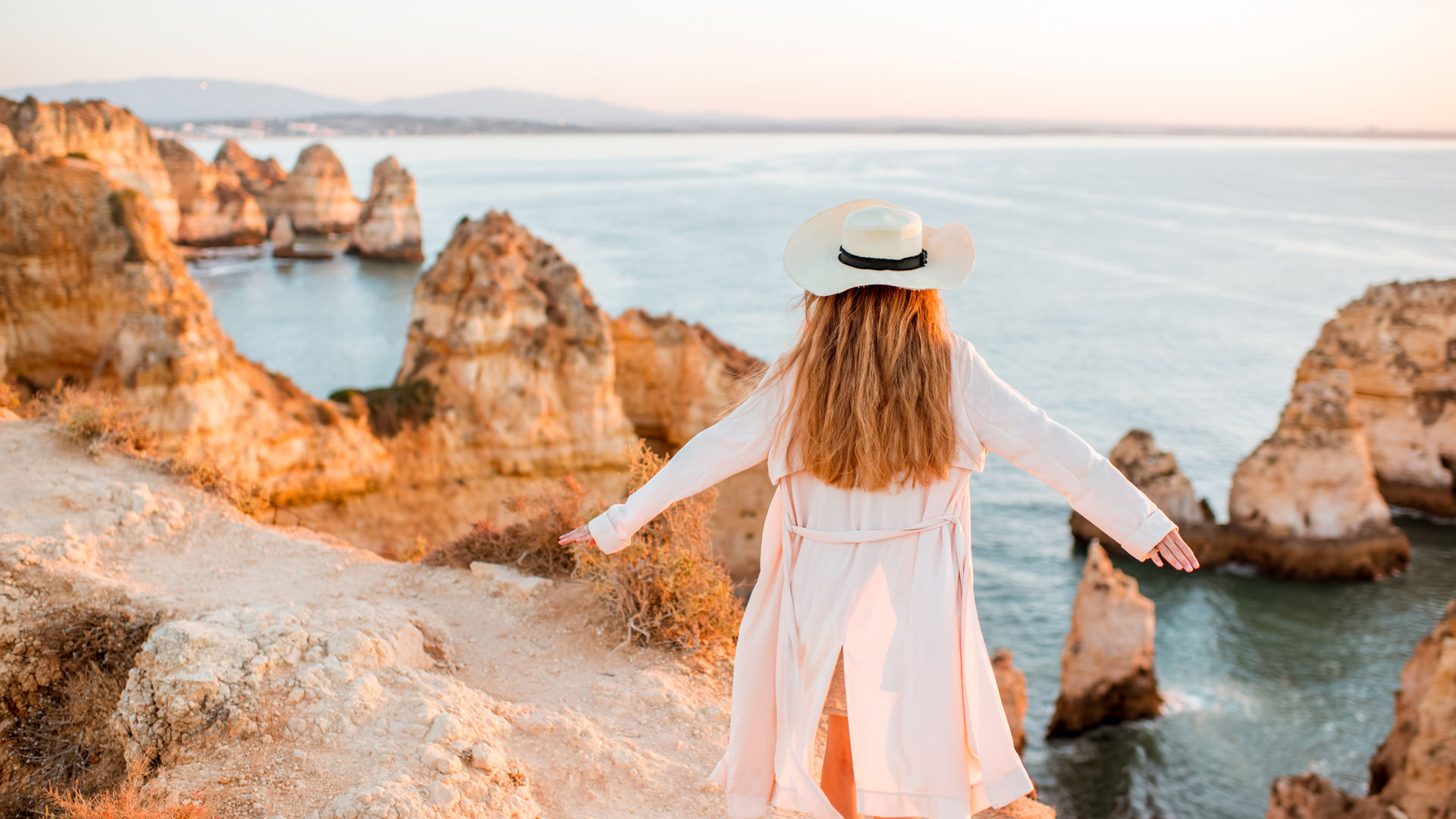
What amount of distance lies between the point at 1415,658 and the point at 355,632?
12548 millimetres

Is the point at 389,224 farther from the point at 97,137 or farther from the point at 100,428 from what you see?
the point at 100,428

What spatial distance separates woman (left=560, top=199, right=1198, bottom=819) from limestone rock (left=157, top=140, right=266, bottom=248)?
62.5m

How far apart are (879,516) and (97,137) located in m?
42.3

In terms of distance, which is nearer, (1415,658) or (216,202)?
(1415,658)

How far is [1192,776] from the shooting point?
55.4ft

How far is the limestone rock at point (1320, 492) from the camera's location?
24.6 m

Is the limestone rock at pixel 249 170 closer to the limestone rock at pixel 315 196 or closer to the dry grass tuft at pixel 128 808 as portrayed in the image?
the limestone rock at pixel 315 196

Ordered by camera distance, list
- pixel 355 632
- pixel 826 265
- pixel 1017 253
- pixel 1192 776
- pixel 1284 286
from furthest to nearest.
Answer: pixel 1017 253, pixel 1284 286, pixel 1192 776, pixel 355 632, pixel 826 265

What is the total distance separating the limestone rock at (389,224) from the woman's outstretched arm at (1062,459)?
2409 inches

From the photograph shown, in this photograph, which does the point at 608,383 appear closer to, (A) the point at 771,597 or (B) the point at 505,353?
(B) the point at 505,353

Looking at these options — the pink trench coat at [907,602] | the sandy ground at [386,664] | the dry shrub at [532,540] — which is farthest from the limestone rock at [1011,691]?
the pink trench coat at [907,602]

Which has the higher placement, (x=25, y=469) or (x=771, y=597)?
(x=771, y=597)

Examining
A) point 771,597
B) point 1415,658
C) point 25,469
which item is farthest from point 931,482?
point 1415,658

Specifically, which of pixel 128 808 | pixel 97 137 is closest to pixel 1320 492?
pixel 128 808
